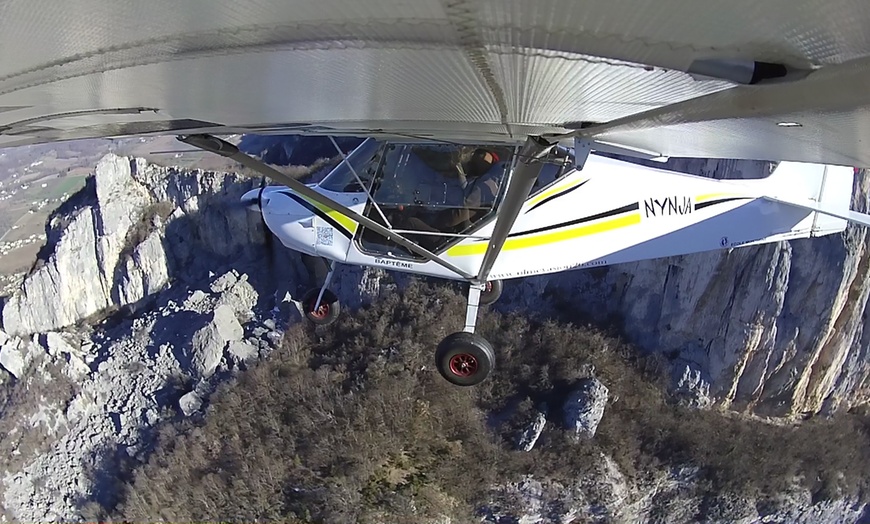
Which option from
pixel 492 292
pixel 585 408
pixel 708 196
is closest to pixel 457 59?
pixel 708 196

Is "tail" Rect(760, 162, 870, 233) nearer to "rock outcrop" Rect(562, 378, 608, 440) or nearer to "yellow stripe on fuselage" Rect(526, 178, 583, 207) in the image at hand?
"yellow stripe on fuselage" Rect(526, 178, 583, 207)

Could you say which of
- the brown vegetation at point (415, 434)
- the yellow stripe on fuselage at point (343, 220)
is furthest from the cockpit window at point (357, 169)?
the brown vegetation at point (415, 434)

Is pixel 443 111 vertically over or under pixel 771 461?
over

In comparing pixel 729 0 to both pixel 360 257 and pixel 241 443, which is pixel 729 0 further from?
pixel 241 443

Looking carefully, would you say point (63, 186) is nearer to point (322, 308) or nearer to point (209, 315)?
point (209, 315)

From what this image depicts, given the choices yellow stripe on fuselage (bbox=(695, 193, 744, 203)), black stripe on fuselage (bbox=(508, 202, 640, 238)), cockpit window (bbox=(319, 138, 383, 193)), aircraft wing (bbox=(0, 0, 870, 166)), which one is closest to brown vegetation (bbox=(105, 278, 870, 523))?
yellow stripe on fuselage (bbox=(695, 193, 744, 203))

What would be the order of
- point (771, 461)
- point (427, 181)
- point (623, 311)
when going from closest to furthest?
point (427, 181) < point (771, 461) < point (623, 311)

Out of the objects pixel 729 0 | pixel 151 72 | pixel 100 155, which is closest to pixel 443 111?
pixel 151 72

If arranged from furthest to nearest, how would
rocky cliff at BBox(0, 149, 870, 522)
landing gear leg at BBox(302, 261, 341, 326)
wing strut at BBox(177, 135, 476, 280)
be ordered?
rocky cliff at BBox(0, 149, 870, 522) → landing gear leg at BBox(302, 261, 341, 326) → wing strut at BBox(177, 135, 476, 280)
